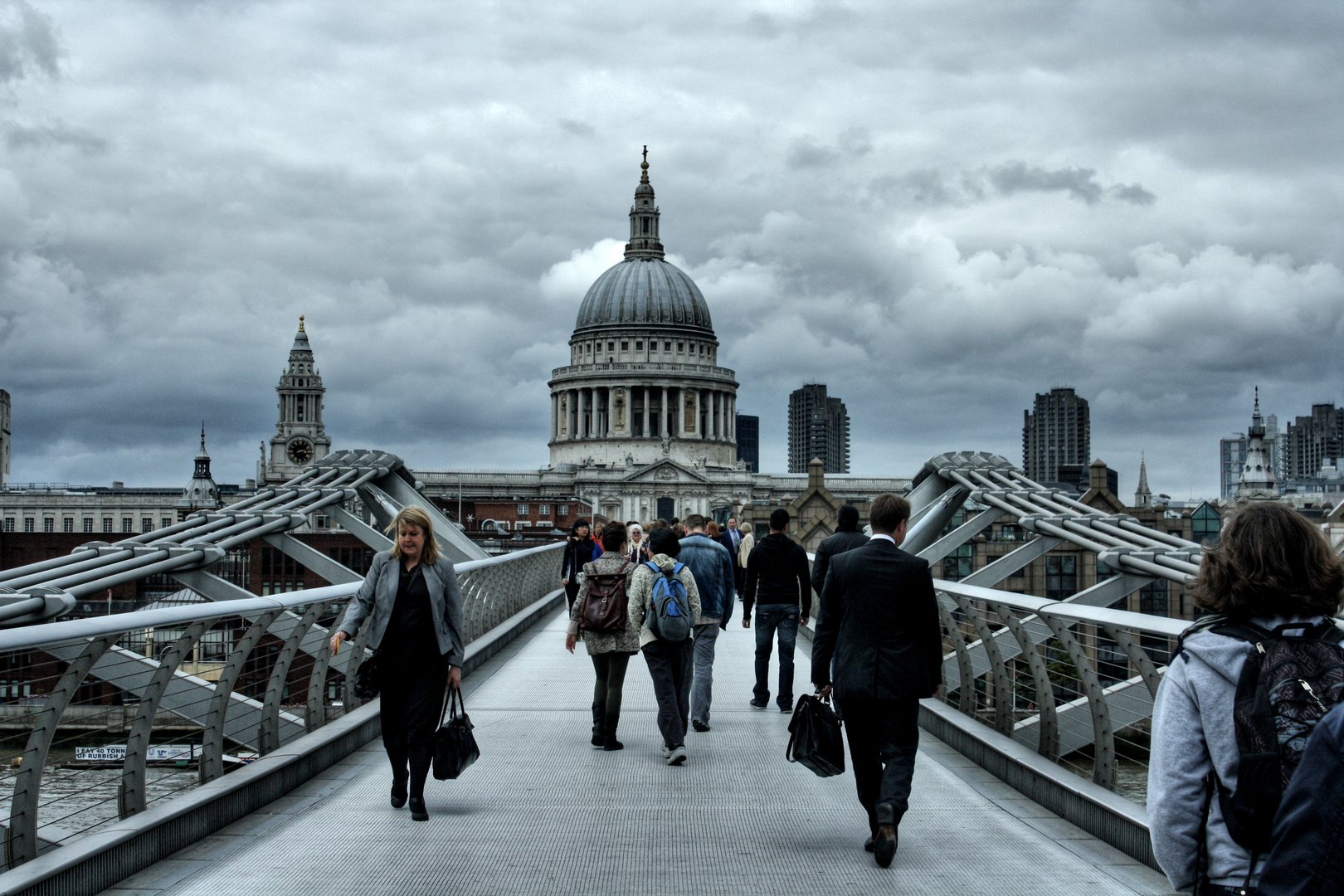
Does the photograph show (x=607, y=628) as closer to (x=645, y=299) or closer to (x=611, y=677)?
(x=611, y=677)

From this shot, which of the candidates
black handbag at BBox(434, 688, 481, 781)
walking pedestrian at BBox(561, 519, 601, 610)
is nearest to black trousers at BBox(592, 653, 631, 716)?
black handbag at BBox(434, 688, 481, 781)

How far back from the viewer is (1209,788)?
3.96m

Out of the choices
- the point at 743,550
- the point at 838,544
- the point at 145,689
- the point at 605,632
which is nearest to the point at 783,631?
the point at 838,544

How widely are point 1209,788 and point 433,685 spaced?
570 centimetres

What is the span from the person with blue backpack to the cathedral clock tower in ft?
536

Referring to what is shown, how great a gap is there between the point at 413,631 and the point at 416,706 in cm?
44

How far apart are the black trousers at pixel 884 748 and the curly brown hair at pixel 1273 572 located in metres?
3.94

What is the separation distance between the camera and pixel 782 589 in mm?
13414

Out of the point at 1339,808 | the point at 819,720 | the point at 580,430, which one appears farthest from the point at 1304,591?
the point at 580,430

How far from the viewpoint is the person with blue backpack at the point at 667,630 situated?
35.7 ft

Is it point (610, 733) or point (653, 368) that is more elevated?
point (653, 368)

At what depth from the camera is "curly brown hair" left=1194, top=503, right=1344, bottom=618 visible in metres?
4.00

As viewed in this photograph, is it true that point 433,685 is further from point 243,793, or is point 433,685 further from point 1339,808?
point 1339,808

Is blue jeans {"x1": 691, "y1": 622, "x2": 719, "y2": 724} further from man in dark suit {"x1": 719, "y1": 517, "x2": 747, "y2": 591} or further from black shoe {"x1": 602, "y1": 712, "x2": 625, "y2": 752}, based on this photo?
man in dark suit {"x1": 719, "y1": 517, "x2": 747, "y2": 591}
